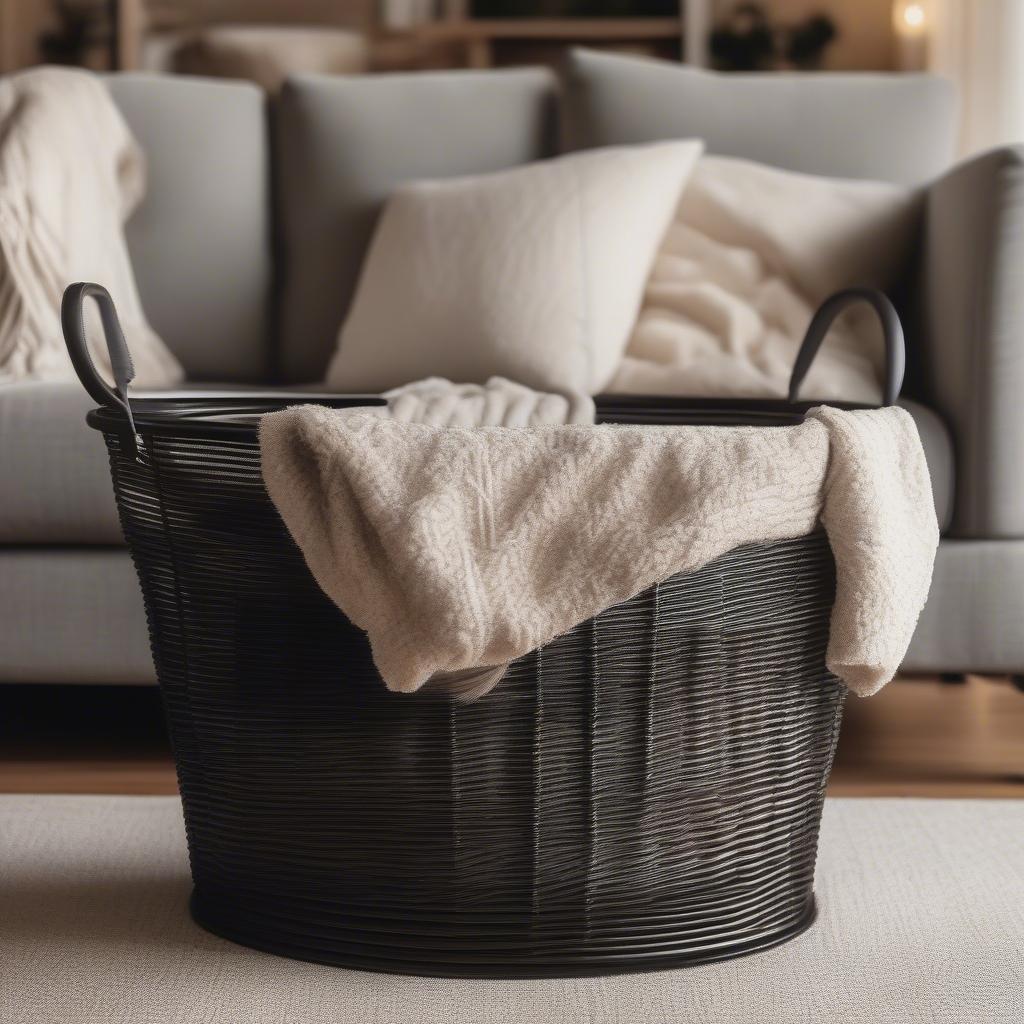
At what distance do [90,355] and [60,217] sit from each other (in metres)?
0.89

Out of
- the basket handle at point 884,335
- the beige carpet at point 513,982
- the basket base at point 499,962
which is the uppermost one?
the basket handle at point 884,335

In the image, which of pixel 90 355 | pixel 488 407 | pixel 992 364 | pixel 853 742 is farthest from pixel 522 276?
pixel 90 355

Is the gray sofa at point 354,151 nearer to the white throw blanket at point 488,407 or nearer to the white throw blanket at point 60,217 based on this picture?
the white throw blanket at point 60,217

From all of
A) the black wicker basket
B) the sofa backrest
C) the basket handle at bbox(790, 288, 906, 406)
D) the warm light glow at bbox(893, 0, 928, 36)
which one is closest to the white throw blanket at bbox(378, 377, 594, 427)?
the basket handle at bbox(790, 288, 906, 406)

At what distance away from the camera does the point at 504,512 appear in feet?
2.68

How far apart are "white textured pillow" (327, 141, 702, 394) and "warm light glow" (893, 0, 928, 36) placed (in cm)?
160

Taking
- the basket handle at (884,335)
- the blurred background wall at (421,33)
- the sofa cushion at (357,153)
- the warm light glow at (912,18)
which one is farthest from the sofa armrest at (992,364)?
the blurred background wall at (421,33)

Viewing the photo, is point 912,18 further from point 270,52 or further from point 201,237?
point 201,237

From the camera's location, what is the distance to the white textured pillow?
1643 mm

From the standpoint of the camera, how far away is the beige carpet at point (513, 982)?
2.88 feet

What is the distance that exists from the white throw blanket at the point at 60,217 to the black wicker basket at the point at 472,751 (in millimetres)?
809

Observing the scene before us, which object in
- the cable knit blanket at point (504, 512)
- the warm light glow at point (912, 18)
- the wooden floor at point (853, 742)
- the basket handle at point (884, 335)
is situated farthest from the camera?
the warm light glow at point (912, 18)

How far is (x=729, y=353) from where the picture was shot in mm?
1646

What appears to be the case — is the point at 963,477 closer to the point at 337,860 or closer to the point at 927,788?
the point at 927,788
